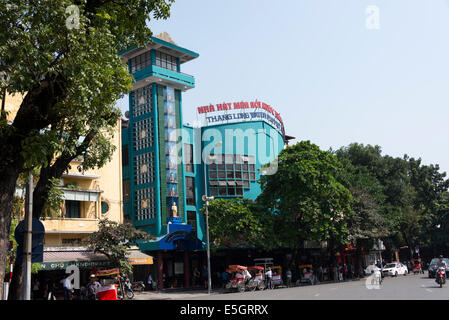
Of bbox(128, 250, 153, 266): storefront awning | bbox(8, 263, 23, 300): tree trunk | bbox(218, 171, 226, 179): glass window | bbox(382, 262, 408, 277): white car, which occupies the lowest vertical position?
bbox(382, 262, 408, 277): white car

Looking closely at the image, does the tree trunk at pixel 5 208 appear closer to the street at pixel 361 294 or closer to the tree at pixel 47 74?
the tree at pixel 47 74

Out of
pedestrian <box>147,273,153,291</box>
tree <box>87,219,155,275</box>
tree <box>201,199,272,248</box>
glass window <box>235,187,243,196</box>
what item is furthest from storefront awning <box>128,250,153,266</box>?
glass window <box>235,187,243,196</box>

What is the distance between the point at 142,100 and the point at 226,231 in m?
14.8

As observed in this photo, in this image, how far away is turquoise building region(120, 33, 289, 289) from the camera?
38969mm

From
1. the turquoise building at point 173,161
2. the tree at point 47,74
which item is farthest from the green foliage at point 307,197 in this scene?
the tree at point 47,74

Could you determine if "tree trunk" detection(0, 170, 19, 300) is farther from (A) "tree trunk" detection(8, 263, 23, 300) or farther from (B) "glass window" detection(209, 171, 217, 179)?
(B) "glass window" detection(209, 171, 217, 179)

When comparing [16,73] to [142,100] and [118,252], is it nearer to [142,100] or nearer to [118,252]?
[118,252]

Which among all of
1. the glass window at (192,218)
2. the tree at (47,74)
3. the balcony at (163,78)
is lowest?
the glass window at (192,218)

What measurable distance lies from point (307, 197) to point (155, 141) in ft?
46.3

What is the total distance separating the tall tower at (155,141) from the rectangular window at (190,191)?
1.21 metres

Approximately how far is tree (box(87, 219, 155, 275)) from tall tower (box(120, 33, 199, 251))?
8775mm

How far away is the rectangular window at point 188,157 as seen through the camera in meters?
42.4

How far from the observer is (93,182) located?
32031 millimetres

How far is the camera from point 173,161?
4056 centimetres
